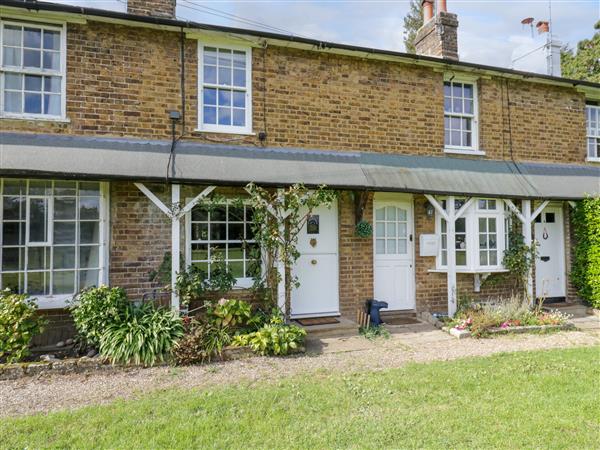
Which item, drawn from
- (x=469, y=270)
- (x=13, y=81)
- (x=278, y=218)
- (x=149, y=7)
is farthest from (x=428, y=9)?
(x=13, y=81)

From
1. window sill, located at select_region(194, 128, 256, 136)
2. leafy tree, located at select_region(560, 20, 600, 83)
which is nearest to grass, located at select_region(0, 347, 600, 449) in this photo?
window sill, located at select_region(194, 128, 256, 136)

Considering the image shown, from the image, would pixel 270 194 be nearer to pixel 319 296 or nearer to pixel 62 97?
pixel 319 296

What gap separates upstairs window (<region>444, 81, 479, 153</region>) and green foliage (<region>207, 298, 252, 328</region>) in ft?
19.8

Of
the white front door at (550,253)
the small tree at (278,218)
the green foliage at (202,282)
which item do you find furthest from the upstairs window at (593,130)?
the green foliage at (202,282)

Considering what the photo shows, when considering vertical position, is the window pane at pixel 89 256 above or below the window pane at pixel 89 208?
below

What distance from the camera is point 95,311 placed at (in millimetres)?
6004

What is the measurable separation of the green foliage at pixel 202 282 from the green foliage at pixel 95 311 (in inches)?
37.3

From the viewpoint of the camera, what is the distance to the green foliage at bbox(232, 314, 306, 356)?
6.08m

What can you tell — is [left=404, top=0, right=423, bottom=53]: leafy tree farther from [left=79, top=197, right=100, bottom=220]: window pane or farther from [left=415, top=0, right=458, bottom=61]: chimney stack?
[left=79, top=197, right=100, bottom=220]: window pane

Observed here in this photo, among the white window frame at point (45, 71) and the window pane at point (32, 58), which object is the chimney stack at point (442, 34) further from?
the window pane at point (32, 58)

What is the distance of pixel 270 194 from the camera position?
752cm

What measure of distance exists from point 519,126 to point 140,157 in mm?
8749

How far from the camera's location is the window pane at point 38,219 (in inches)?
262

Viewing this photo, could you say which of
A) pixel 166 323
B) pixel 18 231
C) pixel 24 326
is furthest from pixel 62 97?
pixel 166 323
